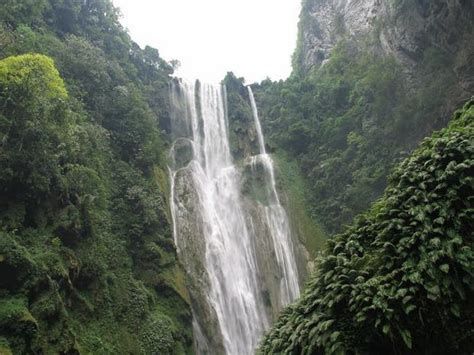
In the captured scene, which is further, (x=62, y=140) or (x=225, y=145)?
(x=225, y=145)

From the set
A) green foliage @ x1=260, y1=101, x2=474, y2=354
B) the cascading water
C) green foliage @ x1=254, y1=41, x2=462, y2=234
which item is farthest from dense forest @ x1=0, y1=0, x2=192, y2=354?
green foliage @ x1=254, y1=41, x2=462, y2=234

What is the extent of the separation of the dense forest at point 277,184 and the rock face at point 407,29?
10cm

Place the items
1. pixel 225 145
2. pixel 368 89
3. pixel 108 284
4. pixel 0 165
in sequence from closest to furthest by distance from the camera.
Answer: pixel 0 165
pixel 108 284
pixel 368 89
pixel 225 145

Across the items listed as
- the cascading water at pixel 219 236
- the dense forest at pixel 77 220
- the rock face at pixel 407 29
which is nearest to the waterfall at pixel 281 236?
the cascading water at pixel 219 236

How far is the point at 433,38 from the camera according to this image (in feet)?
64.6

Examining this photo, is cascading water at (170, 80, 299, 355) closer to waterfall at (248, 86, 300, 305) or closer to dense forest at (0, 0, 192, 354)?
waterfall at (248, 86, 300, 305)

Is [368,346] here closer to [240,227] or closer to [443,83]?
[240,227]

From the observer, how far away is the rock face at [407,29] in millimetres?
18016

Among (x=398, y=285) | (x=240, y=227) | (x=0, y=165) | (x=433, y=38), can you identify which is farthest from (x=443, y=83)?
(x=0, y=165)

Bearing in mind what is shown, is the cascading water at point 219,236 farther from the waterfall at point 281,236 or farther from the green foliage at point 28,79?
the green foliage at point 28,79

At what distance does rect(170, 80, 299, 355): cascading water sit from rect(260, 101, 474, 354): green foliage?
7026 millimetres

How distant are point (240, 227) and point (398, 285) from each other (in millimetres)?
13814

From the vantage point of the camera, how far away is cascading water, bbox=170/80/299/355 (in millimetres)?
15586

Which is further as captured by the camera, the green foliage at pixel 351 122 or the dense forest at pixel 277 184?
the green foliage at pixel 351 122
